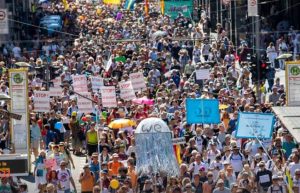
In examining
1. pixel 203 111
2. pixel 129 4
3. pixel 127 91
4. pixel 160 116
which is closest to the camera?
pixel 203 111

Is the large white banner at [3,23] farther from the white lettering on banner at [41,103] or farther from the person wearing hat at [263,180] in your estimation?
the person wearing hat at [263,180]

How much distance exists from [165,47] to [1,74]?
729 cm

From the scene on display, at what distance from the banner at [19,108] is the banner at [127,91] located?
4436mm

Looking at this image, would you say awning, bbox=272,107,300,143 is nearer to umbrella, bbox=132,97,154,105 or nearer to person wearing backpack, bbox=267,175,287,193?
person wearing backpack, bbox=267,175,287,193

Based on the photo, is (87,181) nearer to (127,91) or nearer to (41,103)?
(41,103)

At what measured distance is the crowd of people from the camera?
32.5 meters

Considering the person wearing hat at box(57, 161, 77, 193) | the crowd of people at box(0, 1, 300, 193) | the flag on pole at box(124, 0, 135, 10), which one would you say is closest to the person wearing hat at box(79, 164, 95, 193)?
the crowd of people at box(0, 1, 300, 193)

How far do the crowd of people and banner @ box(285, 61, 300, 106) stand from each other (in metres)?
1.01

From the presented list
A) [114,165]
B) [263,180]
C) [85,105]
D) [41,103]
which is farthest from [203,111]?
[263,180]

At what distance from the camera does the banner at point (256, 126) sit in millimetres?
34500

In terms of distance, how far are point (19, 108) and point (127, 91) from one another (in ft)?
15.9

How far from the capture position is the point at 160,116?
38844 millimetres

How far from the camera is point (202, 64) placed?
4922cm

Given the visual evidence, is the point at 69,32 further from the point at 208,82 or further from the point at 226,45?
the point at 208,82
